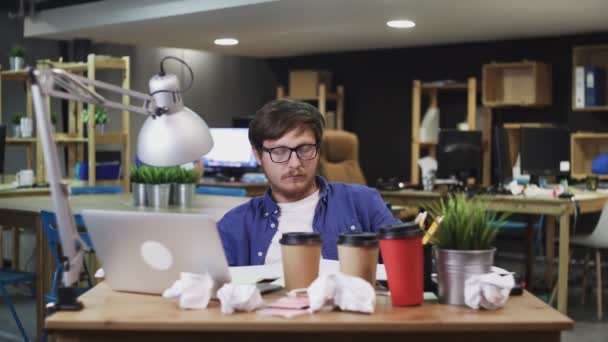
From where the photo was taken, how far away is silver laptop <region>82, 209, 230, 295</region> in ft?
6.12

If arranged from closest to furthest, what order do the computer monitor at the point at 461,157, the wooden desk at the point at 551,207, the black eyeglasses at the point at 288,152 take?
the black eyeglasses at the point at 288,152 < the wooden desk at the point at 551,207 < the computer monitor at the point at 461,157

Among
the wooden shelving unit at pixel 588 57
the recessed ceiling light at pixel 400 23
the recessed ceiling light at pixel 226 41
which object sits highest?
the recessed ceiling light at pixel 226 41

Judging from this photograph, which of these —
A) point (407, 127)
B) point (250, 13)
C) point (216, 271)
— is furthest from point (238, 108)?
point (216, 271)

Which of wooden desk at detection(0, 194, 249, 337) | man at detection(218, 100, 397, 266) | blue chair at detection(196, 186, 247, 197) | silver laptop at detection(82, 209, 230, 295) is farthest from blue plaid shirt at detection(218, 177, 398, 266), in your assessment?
blue chair at detection(196, 186, 247, 197)

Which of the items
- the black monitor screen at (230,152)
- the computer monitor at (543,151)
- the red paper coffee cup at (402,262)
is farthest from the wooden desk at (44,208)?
the black monitor screen at (230,152)

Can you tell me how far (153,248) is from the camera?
6.33 feet

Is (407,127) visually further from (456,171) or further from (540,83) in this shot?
(456,171)

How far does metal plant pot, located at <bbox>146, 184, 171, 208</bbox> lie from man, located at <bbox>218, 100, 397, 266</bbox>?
224cm

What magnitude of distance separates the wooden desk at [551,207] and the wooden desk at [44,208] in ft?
4.72

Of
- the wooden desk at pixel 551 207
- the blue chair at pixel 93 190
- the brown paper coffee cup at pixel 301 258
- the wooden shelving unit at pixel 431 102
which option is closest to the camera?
the brown paper coffee cup at pixel 301 258

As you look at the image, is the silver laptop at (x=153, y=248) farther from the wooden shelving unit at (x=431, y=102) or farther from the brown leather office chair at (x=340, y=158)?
the wooden shelving unit at (x=431, y=102)

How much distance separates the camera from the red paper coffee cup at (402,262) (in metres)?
1.86

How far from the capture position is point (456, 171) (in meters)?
7.00

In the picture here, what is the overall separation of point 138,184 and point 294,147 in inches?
99.3
